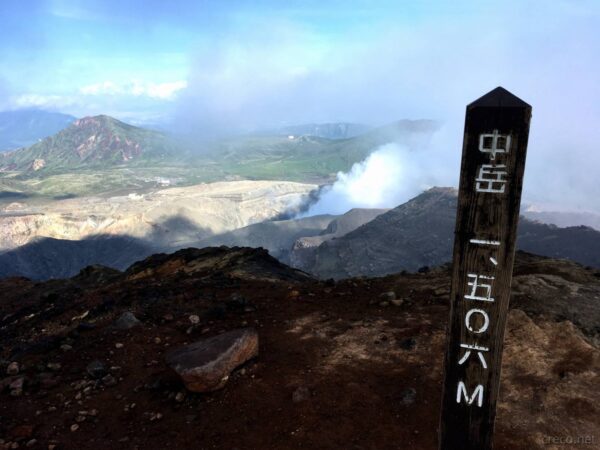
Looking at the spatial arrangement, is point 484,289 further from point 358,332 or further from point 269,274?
point 269,274

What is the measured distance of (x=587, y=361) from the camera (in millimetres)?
7688

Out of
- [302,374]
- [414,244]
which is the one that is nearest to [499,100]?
[302,374]

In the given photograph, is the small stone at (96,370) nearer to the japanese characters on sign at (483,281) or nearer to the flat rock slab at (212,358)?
the flat rock slab at (212,358)

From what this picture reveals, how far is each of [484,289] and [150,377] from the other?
22.7ft

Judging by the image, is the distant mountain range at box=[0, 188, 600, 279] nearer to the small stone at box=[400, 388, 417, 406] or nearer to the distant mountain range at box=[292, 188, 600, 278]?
the distant mountain range at box=[292, 188, 600, 278]

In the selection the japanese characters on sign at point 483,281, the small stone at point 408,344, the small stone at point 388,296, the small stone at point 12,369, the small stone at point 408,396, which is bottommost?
the small stone at point 12,369

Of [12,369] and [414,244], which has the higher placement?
[12,369]

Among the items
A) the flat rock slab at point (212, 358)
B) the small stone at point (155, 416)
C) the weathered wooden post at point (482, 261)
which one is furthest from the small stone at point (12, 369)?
the weathered wooden post at point (482, 261)

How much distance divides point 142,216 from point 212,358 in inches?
5092

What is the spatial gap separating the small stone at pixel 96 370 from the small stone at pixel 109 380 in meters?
0.19

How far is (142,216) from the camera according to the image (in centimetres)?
12838

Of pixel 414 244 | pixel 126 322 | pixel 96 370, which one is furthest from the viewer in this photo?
pixel 414 244

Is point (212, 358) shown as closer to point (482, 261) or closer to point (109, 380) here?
point (109, 380)

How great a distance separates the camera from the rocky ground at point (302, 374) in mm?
6410
